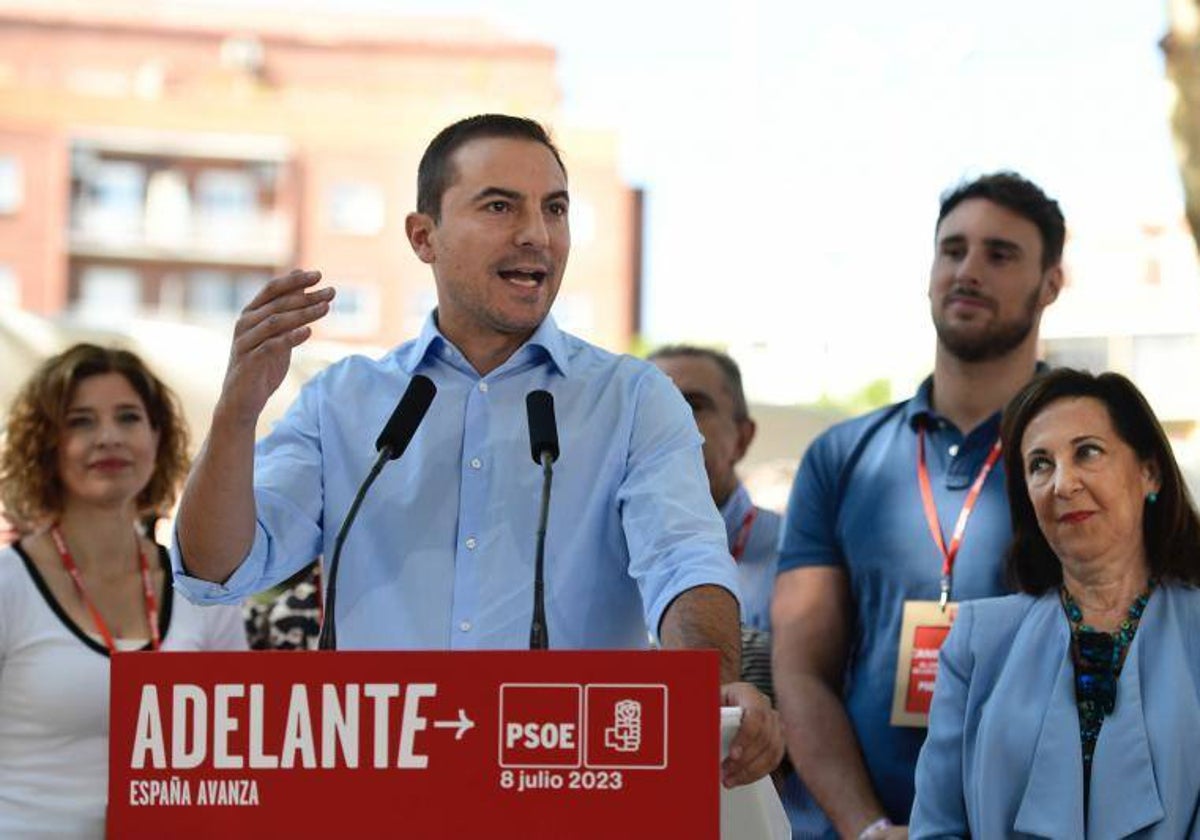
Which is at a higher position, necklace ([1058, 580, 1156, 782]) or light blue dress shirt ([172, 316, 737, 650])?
light blue dress shirt ([172, 316, 737, 650])

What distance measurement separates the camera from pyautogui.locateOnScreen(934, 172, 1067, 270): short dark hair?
4059 millimetres

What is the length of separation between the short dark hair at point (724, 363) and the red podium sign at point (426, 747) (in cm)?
307

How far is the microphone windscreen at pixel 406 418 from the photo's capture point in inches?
100

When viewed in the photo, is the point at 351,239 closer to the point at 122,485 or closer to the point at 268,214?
the point at 268,214

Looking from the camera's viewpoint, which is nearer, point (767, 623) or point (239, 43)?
point (767, 623)

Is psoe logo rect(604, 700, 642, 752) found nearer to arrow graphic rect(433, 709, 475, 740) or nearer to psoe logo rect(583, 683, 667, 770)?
psoe logo rect(583, 683, 667, 770)

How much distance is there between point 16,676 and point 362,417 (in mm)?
1470

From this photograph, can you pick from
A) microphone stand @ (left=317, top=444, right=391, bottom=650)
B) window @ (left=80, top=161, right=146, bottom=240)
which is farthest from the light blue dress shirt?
window @ (left=80, top=161, right=146, bottom=240)

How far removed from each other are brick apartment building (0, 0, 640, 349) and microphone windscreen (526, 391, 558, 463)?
4219 centimetres

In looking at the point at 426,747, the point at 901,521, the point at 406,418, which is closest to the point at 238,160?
the point at 901,521

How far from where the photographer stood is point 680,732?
208 centimetres

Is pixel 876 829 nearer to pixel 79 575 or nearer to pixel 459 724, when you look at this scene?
Result: pixel 459 724

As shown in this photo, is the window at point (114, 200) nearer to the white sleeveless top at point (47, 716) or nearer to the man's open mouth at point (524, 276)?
the white sleeveless top at point (47, 716)

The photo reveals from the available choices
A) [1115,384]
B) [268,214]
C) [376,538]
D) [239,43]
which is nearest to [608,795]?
[376,538]
